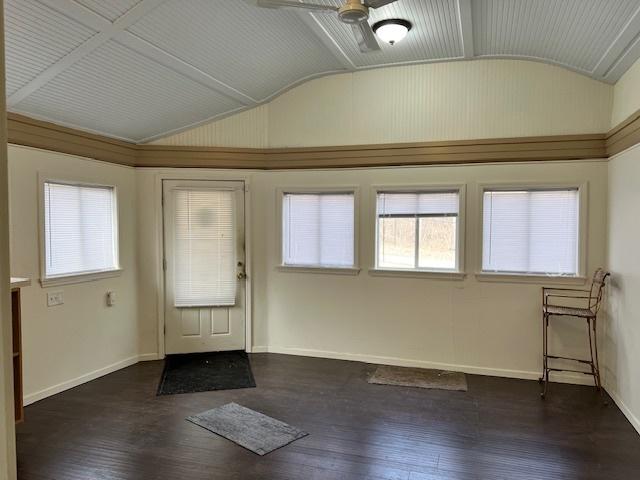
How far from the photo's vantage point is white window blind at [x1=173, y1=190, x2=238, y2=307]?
488 centimetres

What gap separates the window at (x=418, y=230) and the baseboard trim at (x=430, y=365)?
3.26 ft

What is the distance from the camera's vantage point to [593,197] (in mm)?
4047

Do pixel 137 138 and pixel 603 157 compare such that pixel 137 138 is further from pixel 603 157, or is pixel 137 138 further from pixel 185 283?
pixel 603 157

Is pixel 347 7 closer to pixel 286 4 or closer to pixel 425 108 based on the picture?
pixel 286 4

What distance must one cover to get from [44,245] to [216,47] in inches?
86.2

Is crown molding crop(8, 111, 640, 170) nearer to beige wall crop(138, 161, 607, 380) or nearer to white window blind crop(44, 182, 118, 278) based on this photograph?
beige wall crop(138, 161, 607, 380)

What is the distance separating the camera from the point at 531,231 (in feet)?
13.9

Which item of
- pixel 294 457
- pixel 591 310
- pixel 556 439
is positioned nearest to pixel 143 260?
pixel 294 457

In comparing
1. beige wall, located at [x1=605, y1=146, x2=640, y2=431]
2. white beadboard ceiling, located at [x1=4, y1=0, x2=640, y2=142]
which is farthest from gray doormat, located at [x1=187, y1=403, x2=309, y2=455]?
white beadboard ceiling, located at [x1=4, y1=0, x2=640, y2=142]

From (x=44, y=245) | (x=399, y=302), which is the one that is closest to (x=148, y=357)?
(x=44, y=245)

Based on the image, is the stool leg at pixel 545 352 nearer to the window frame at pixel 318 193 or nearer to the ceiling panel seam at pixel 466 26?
the window frame at pixel 318 193

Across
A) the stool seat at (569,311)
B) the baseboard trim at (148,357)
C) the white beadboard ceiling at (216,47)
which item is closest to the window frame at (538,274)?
the stool seat at (569,311)

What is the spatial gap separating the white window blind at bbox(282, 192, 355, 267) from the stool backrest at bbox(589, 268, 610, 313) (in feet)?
7.53

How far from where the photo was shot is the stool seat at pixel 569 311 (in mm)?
3729
